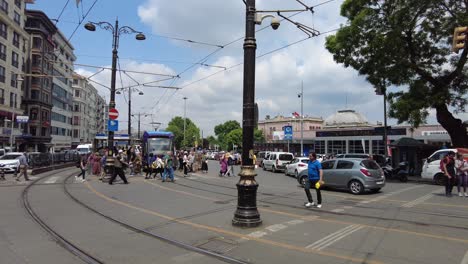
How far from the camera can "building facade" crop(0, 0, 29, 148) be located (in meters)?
47.2

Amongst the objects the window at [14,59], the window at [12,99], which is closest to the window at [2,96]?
the window at [12,99]

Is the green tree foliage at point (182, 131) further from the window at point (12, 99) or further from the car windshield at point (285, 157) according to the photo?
the car windshield at point (285, 157)

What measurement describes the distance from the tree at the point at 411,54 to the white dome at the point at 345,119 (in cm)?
4206

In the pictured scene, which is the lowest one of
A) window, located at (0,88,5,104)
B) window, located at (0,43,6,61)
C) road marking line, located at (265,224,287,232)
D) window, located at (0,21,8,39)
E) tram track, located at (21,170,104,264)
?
tram track, located at (21,170,104,264)

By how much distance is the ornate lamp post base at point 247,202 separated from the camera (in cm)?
847

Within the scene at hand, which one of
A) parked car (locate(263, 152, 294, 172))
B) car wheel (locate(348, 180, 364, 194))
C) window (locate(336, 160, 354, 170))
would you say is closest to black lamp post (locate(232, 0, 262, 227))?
car wheel (locate(348, 180, 364, 194))

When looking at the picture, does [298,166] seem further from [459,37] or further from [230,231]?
[230,231]

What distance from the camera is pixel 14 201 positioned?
1252 cm

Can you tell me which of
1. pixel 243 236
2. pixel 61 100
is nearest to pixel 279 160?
pixel 243 236

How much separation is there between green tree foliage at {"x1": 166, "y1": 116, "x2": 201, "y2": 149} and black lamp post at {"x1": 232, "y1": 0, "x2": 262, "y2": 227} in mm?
108973

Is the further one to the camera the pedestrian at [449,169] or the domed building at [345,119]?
the domed building at [345,119]

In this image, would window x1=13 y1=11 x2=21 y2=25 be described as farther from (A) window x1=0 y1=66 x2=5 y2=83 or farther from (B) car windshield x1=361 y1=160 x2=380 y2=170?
(B) car windshield x1=361 y1=160 x2=380 y2=170

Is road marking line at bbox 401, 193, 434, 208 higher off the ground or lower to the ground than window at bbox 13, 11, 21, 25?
lower

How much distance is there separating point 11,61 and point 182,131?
83401 millimetres
